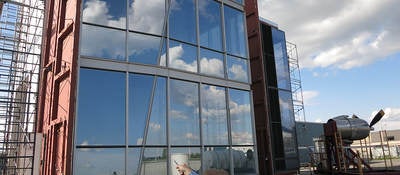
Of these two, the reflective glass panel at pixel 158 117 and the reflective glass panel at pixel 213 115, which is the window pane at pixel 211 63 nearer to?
the reflective glass panel at pixel 213 115

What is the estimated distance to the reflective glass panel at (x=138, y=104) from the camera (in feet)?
36.5

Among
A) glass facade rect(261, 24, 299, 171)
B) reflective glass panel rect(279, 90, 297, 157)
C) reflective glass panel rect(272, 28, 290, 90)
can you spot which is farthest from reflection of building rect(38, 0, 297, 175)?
reflective glass panel rect(272, 28, 290, 90)

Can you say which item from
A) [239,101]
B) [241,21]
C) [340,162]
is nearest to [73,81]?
[239,101]

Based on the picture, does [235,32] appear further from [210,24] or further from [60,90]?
[60,90]

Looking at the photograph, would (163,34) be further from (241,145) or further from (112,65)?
(241,145)

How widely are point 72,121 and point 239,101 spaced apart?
25.9ft

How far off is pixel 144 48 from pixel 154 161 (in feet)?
13.6

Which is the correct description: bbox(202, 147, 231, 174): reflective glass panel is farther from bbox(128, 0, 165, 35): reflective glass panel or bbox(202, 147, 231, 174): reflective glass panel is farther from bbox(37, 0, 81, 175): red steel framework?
bbox(37, 0, 81, 175): red steel framework

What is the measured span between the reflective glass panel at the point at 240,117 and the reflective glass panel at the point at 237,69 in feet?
2.19

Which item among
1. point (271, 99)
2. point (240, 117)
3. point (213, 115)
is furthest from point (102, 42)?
point (271, 99)

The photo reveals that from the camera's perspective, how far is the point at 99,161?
33.4ft

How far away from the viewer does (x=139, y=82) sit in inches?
461

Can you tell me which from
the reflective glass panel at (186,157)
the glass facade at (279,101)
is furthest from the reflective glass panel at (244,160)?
the glass facade at (279,101)

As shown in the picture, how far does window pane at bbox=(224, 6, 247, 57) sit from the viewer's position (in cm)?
1584
